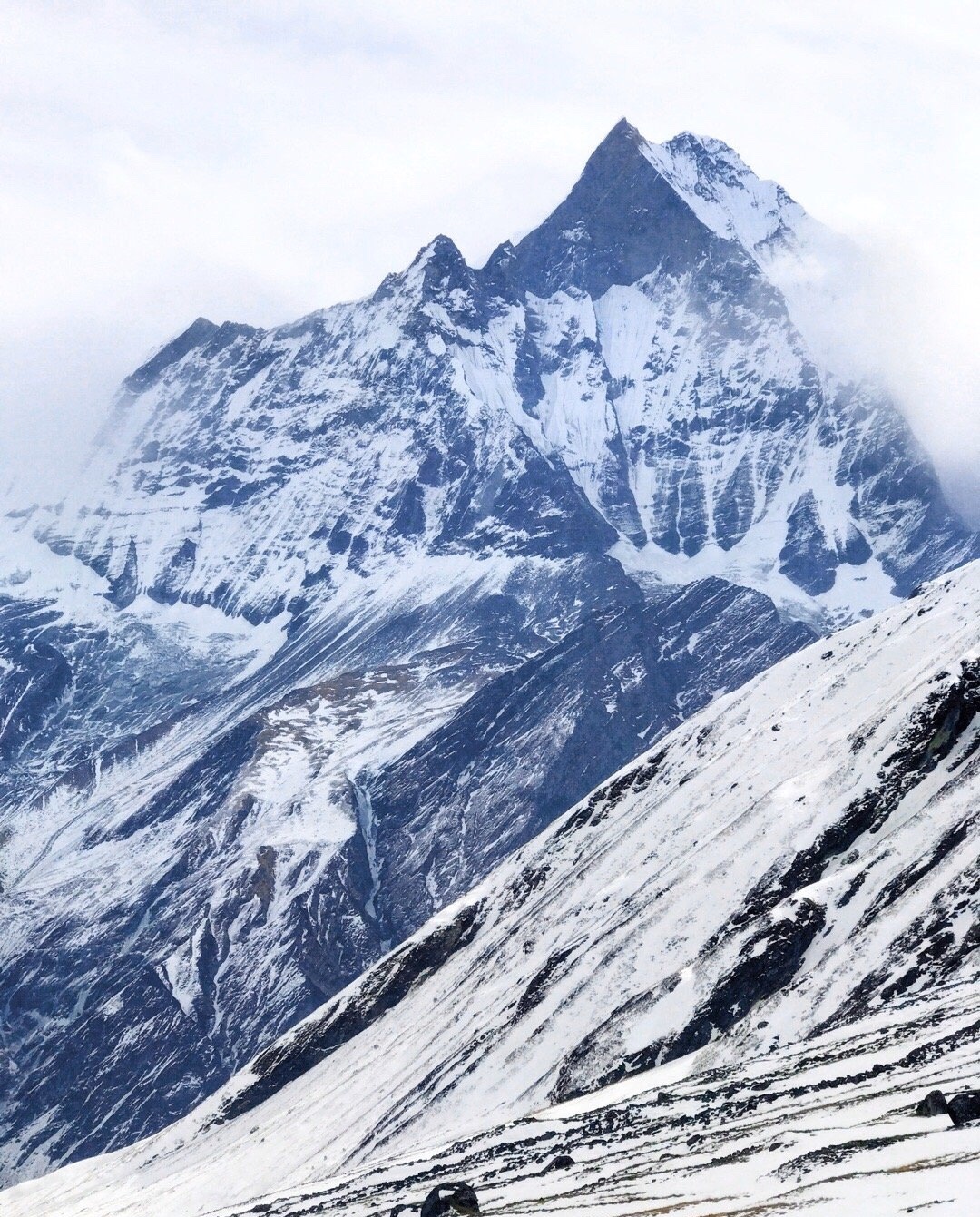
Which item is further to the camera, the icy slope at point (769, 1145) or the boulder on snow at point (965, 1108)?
the boulder on snow at point (965, 1108)

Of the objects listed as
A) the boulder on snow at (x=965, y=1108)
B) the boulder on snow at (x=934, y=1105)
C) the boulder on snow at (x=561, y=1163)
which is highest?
the boulder on snow at (x=965, y=1108)

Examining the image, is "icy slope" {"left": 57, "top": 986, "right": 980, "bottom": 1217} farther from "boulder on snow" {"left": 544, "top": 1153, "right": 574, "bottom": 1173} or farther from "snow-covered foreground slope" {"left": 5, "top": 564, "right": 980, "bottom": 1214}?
"boulder on snow" {"left": 544, "top": 1153, "right": 574, "bottom": 1173}

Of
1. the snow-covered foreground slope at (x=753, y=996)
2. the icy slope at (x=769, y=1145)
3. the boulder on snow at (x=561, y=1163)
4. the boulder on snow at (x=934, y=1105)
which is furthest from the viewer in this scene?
the boulder on snow at (x=561, y=1163)

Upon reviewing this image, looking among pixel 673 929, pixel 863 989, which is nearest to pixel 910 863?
pixel 863 989

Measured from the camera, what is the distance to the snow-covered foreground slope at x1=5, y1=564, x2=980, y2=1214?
238 ft

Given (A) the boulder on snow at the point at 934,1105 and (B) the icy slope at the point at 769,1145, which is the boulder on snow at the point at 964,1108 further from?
(A) the boulder on snow at the point at 934,1105

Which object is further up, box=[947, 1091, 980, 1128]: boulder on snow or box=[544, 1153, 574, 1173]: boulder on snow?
box=[947, 1091, 980, 1128]: boulder on snow

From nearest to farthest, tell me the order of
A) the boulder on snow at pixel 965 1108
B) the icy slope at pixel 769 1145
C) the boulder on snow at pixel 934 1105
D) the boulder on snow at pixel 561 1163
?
the icy slope at pixel 769 1145
the boulder on snow at pixel 965 1108
the boulder on snow at pixel 934 1105
the boulder on snow at pixel 561 1163

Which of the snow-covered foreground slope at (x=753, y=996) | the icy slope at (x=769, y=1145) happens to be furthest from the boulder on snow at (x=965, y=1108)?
the snow-covered foreground slope at (x=753, y=996)

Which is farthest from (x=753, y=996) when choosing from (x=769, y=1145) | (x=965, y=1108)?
(x=965, y=1108)

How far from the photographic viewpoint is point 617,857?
198125mm

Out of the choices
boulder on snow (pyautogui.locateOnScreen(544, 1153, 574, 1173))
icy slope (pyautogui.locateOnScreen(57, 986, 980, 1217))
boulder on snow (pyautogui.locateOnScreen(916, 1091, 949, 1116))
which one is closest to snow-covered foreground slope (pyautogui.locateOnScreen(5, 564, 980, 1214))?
icy slope (pyautogui.locateOnScreen(57, 986, 980, 1217))

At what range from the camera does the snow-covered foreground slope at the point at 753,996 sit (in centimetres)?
7269

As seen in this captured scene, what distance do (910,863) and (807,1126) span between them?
63.1 m
